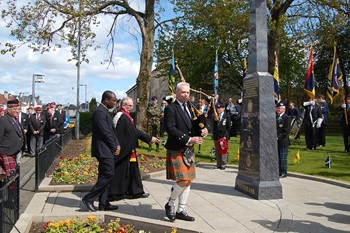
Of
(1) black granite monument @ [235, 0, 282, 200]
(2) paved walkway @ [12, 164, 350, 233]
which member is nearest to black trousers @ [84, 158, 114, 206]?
(2) paved walkway @ [12, 164, 350, 233]

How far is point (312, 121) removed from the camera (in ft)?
52.9

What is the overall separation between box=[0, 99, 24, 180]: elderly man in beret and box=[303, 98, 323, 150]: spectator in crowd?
453 inches

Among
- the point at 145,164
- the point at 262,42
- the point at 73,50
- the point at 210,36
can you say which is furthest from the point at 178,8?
the point at 262,42

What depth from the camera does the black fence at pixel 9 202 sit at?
4.91 m

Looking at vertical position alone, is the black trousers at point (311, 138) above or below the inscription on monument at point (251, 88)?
below

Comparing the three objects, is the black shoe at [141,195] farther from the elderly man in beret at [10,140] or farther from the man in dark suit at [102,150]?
the elderly man in beret at [10,140]

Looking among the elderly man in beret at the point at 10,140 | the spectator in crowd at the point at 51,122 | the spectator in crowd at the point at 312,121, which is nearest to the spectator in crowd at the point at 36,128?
the spectator in crowd at the point at 51,122

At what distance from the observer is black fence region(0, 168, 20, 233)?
193 inches

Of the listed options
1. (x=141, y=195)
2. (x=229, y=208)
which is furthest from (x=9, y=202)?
(x=229, y=208)

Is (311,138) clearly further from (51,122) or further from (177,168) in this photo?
(177,168)

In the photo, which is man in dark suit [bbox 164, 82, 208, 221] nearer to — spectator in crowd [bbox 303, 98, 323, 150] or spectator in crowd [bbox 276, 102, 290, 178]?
spectator in crowd [bbox 276, 102, 290, 178]

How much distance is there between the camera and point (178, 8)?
2762 centimetres

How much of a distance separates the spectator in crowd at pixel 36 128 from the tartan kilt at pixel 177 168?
12000 mm

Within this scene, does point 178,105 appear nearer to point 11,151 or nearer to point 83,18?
point 11,151
